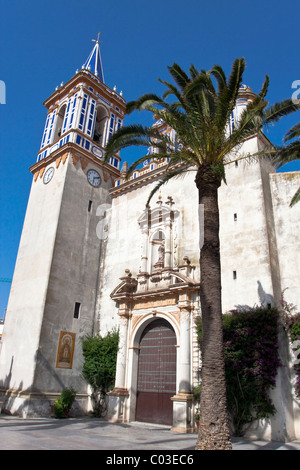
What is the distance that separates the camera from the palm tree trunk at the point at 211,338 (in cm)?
828

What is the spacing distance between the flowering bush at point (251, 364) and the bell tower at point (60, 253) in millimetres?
8472

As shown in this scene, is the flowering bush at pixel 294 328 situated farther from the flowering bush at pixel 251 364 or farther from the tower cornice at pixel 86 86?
the tower cornice at pixel 86 86

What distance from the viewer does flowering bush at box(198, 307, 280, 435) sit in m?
12.5

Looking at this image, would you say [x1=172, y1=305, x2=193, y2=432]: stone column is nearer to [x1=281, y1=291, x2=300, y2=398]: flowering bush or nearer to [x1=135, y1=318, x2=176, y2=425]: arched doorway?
[x1=135, y1=318, x2=176, y2=425]: arched doorway

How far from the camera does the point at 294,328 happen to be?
1314 cm

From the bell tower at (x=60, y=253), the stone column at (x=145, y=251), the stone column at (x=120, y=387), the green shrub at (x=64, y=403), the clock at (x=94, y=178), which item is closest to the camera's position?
the stone column at (x=120, y=387)

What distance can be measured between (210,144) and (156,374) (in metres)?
10.7

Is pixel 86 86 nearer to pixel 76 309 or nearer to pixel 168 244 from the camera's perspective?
pixel 168 244

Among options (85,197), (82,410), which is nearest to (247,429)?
(82,410)

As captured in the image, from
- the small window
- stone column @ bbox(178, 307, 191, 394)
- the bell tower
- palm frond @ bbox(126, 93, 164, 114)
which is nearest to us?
palm frond @ bbox(126, 93, 164, 114)

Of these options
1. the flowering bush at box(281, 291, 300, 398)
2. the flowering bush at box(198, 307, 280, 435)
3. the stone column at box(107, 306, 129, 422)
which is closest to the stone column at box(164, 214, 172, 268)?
the stone column at box(107, 306, 129, 422)

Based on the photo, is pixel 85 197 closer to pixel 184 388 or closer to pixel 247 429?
pixel 184 388

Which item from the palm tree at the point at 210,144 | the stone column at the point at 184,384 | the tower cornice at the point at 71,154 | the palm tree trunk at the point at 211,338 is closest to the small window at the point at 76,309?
the stone column at the point at 184,384

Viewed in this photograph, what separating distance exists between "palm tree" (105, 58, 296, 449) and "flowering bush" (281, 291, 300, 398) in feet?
17.2
